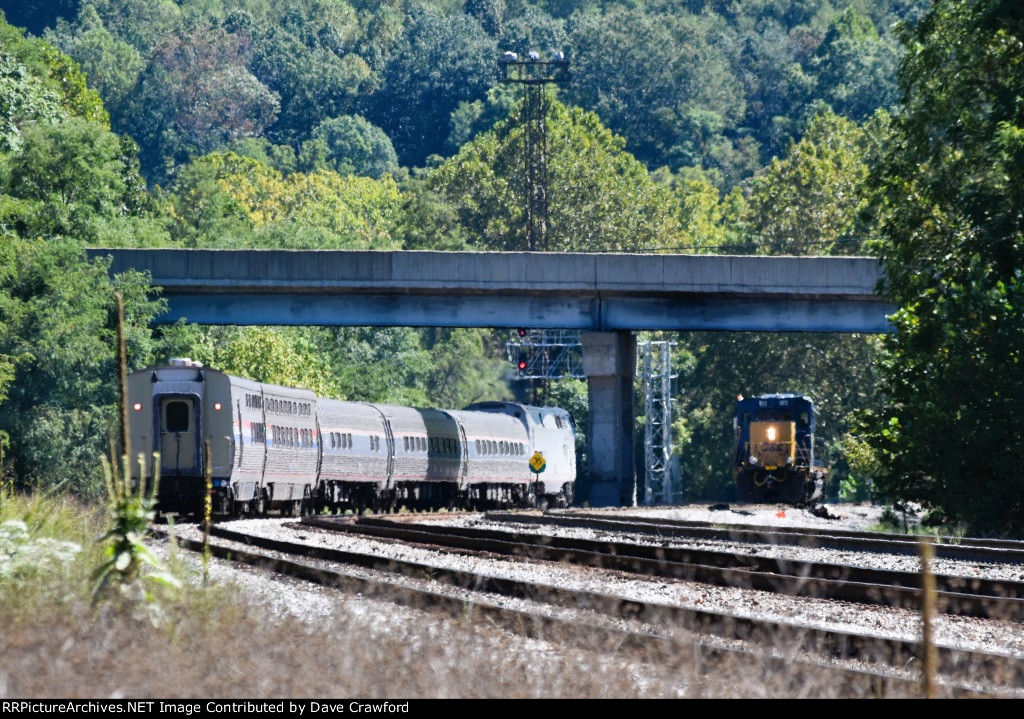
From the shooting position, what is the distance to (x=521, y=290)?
49906 mm

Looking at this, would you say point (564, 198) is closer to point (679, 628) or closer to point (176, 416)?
point (176, 416)

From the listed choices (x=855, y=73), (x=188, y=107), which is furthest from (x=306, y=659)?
(x=188, y=107)

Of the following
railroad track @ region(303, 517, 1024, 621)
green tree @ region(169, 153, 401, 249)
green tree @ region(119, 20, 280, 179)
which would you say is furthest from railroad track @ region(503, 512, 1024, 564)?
green tree @ region(119, 20, 280, 179)

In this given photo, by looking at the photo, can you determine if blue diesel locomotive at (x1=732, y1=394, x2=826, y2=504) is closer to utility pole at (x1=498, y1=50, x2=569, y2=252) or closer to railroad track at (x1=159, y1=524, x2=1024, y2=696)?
utility pole at (x1=498, y1=50, x2=569, y2=252)

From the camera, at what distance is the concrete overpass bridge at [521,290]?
48406mm

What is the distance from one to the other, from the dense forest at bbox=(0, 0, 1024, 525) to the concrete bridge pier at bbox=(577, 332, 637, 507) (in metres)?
7.37

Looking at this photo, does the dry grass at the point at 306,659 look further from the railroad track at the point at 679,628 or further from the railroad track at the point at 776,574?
the railroad track at the point at 776,574

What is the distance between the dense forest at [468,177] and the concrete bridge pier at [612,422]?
24.2ft

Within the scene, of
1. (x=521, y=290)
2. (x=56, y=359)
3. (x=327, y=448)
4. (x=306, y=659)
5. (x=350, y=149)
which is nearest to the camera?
(x=306, y=659)

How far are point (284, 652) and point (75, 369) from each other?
34276 millimetres

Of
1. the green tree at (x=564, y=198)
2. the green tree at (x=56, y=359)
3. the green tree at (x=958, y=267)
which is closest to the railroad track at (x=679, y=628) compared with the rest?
the green tree at (x=958, y=267)

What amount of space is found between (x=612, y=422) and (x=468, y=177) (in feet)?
197

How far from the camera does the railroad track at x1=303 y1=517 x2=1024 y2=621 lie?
14.8m
